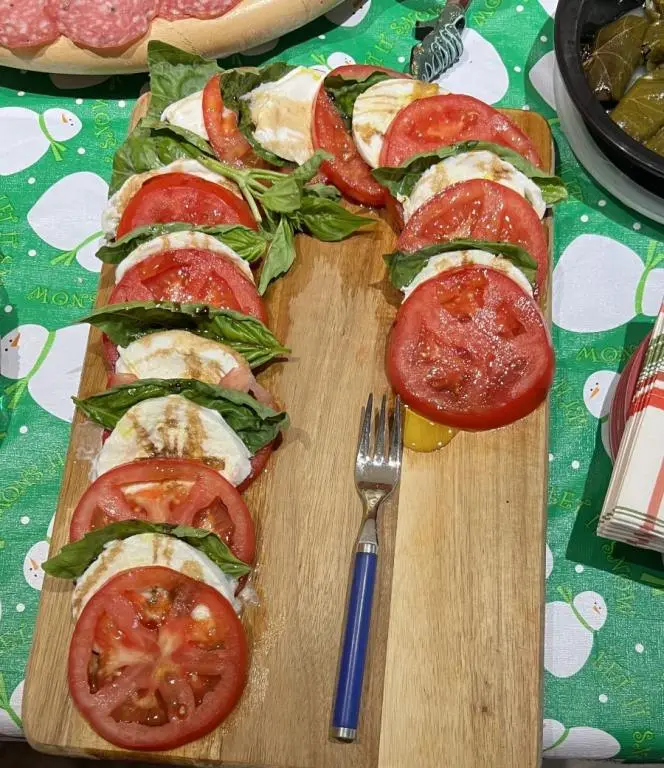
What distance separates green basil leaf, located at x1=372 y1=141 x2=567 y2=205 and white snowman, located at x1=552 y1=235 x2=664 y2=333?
235mm

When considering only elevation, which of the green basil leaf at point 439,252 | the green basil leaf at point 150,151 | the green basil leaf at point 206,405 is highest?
the green basil leaf at point 150,151

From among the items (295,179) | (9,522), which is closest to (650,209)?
(295,179)

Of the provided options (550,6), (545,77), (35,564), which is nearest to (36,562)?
(35,564)

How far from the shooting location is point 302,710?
1856mm

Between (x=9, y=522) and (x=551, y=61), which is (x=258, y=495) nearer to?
(x=9, y=522)

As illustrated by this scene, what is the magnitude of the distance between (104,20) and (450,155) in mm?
1136

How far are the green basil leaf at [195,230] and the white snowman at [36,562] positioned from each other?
0.73 meters

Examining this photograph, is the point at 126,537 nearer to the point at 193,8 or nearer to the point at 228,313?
the point at 228,313

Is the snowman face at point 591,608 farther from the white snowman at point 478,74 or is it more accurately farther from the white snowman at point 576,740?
the white snowman at point 478,74

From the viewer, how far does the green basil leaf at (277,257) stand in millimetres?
2258

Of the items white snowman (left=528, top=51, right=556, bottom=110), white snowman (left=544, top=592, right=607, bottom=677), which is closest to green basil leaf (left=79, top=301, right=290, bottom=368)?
white snowman (left=544, top=592, right=607, bottom=677)

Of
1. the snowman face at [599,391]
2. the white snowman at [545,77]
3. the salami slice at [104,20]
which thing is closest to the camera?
the snowman face at [599,391]

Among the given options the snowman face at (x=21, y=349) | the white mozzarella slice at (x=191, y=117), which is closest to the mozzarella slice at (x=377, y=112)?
the white mozzarella slice at (x=191, y=117)

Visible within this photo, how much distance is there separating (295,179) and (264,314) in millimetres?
379
